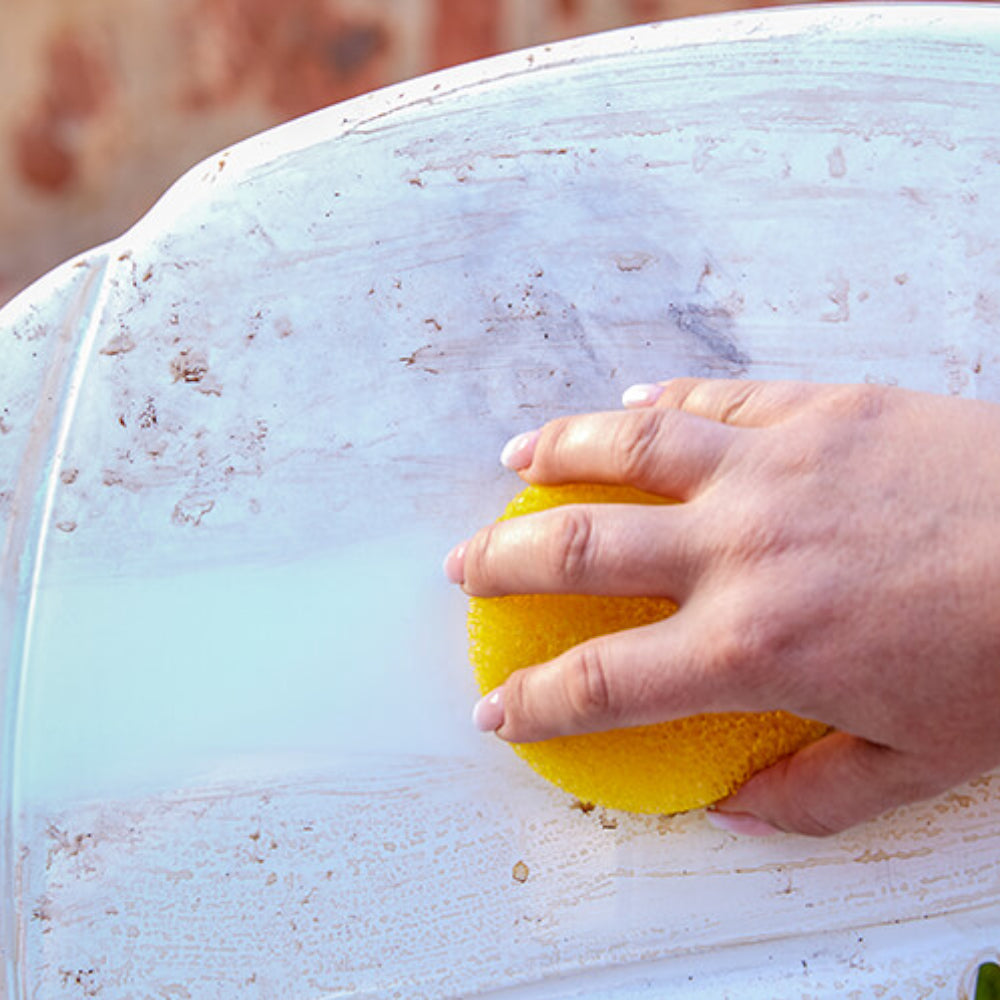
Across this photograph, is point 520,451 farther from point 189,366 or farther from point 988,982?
point 988,982

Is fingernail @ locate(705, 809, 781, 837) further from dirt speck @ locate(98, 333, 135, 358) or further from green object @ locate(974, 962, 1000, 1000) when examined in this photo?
dirt speck @ locate(98, 333, 135, 358)

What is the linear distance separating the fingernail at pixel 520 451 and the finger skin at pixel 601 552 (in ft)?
0.17

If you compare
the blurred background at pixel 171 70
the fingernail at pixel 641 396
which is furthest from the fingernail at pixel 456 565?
the blurred background at pixel 171 70

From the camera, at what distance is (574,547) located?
556 mm

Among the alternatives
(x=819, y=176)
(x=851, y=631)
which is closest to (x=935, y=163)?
(x=819, y=176)

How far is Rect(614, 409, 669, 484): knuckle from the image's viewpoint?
0.57m

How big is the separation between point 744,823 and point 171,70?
3.41 feet

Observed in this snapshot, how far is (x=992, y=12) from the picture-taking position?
27.0 inches

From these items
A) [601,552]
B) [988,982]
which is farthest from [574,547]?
[988,982]

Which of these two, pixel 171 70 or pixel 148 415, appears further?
pixel 171 70

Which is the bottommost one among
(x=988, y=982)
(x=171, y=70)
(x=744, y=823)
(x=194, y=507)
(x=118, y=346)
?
(x=988, y=982)

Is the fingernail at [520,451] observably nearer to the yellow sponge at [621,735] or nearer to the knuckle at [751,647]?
the yellow sponge at [621,735]

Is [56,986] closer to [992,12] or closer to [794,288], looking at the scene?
[794,288]

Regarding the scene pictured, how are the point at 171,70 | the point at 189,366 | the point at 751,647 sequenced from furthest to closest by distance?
the point at 171,70
the point at 189,366
the point at 751,647
